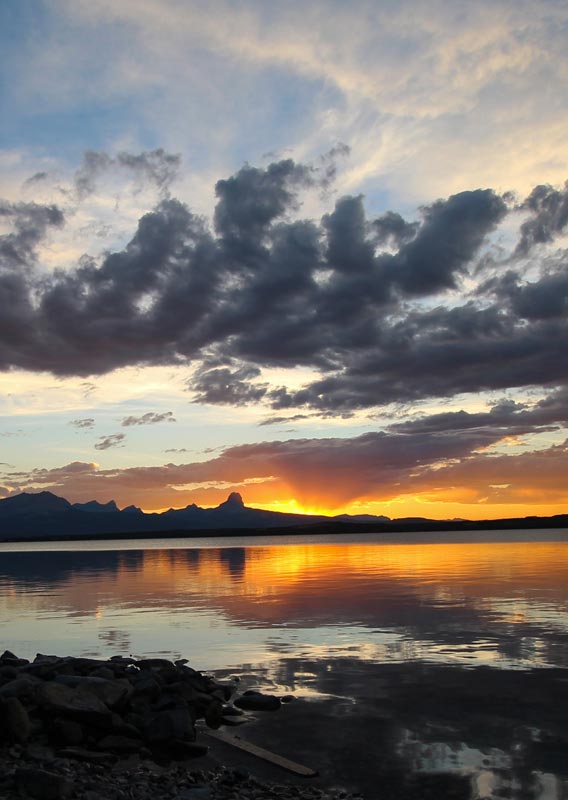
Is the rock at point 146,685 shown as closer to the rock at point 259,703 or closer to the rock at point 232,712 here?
the rock at point 232,712

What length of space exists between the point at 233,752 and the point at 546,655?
47.4 feet

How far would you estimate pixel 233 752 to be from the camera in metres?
16.3

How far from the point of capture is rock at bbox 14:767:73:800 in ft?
39.4

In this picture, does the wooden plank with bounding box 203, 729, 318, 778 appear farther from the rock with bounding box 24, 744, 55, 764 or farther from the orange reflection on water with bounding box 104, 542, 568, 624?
the orange reflection on water with bounding box 104, 542, 568, 624

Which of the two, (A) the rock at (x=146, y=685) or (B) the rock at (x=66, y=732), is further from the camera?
(A) the rock at (x=146, y=685)

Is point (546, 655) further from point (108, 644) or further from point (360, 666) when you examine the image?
point (108, 644)

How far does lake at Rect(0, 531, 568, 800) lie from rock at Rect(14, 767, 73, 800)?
545 cm

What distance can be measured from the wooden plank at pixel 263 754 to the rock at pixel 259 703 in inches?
79.3

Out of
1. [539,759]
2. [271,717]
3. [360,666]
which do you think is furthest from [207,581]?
[539,759]

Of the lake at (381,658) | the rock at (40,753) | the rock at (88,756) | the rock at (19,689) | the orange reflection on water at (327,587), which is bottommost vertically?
the orange reflection on water at (327,587)

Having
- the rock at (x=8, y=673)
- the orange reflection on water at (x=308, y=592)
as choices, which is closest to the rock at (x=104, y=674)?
the rock at (x=8, y=673)

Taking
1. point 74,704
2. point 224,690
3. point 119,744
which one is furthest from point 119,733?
point 224,690

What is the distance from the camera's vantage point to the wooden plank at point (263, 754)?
14.6 metres

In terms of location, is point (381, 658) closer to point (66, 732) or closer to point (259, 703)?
point (259, 703)
